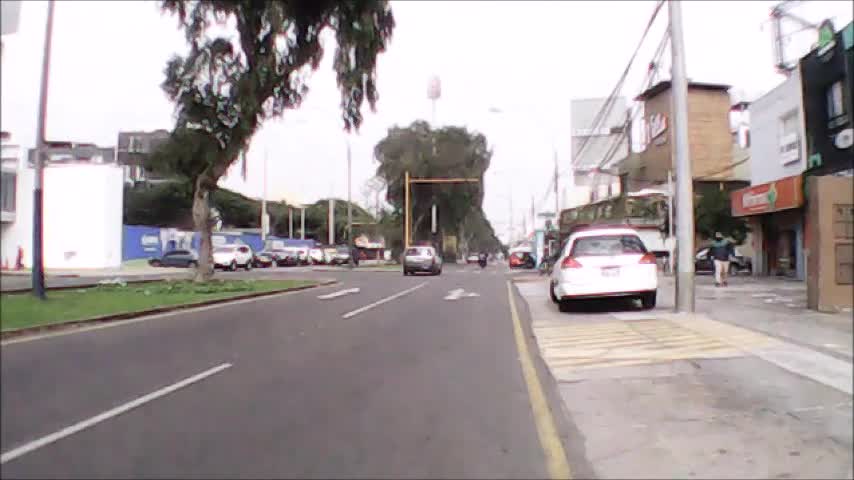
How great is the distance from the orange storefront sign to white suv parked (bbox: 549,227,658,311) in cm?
725

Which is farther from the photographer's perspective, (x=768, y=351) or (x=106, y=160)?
(x=768, y=351)

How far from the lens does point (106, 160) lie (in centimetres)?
544

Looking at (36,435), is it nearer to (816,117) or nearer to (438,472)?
(438,472)

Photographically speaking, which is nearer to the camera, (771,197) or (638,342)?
(638,342)

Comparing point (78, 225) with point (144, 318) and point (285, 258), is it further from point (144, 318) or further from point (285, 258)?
point (285, 258)

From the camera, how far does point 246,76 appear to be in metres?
18.2

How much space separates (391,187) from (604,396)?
184ft

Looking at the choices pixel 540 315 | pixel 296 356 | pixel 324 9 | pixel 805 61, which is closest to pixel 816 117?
pixel 805 61

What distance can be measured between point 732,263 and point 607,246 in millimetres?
20584

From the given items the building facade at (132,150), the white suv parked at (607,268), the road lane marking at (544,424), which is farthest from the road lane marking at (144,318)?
the white suv parked at (607,268)

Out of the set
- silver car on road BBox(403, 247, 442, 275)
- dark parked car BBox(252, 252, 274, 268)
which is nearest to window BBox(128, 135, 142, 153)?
silver car on road BBox(403, 247, 442, 275)

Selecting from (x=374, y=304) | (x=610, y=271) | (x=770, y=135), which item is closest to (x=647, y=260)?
(x=610, y=271)

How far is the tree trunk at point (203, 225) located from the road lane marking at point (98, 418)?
50.8 ft

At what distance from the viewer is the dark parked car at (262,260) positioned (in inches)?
1890
